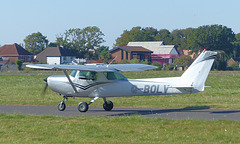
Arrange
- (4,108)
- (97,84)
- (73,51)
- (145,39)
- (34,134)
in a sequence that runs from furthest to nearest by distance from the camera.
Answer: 1. (145,39)
2. (73,51)
3. (4,108)
4. (97,84)
5. (34,134)

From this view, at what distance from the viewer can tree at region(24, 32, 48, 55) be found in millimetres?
141125

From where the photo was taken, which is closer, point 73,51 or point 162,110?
point 162,110

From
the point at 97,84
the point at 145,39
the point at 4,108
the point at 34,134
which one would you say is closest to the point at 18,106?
the point at 4,108

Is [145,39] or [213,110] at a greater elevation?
[145,39]

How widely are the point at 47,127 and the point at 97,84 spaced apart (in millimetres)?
5062

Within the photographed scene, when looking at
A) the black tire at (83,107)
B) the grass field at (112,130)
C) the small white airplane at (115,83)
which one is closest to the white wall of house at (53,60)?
the small white airplane at (115,83)

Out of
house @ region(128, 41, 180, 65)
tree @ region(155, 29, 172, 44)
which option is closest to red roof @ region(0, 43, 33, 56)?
house @ region(128, 41, 180, 65)

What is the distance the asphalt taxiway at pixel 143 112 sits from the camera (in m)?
16.5

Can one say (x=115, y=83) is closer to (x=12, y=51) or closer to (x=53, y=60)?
(x=53, y=60)

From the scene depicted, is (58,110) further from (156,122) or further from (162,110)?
(156,122)

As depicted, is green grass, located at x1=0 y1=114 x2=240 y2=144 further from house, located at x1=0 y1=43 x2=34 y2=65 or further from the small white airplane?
house, located at x1=0 y1=43 x2=34 y2=65

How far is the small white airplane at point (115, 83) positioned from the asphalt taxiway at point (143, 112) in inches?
30.1

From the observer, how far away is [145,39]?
153 m

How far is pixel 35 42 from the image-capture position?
141625 mm
